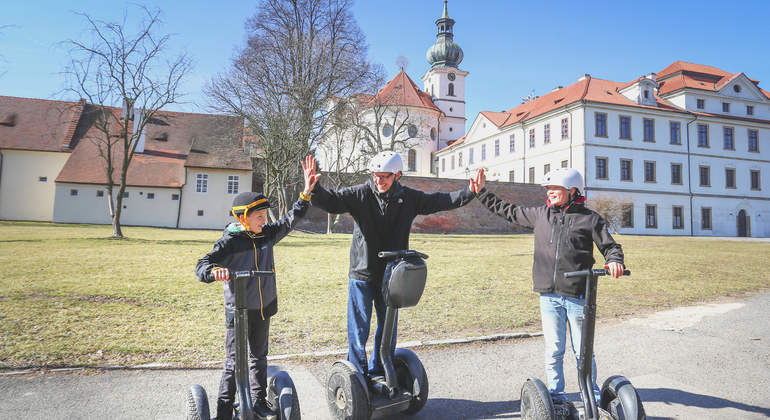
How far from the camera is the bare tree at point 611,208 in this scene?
34500 millimetres

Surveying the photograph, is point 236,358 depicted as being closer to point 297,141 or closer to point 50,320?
point 50,320

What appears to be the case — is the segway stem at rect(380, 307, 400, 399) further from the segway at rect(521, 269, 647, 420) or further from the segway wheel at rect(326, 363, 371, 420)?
the segway at rect(521, 269, 647, 420)

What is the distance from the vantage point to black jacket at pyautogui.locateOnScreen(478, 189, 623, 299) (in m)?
3.29

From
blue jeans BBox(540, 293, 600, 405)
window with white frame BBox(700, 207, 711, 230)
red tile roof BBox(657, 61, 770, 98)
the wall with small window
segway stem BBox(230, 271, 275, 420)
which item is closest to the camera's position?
segway stem BBox(230, 271, 275, 420)

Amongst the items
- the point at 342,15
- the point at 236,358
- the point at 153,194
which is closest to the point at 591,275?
the point at 236,358

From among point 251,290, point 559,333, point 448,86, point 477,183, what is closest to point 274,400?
point 251,290

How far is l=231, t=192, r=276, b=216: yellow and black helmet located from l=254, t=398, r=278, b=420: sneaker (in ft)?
4.30

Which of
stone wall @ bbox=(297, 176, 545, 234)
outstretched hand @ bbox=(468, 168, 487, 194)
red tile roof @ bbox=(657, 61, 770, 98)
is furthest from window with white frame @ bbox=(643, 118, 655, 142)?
outstretched hand @ bbox=(468, 168, 487, 194)

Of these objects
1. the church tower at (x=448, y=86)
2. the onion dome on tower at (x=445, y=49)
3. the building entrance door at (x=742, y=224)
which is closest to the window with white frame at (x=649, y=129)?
the building entrance door at (x=742, y=224)

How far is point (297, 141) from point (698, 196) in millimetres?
37875

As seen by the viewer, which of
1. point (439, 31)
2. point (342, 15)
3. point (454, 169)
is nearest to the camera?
point (342, 15)

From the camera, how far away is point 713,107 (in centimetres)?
4322

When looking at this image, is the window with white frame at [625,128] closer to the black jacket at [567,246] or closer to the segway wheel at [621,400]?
the black jacket at [567,246]

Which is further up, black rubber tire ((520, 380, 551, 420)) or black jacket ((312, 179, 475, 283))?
black jacket ((312, 179, 475, 283))
